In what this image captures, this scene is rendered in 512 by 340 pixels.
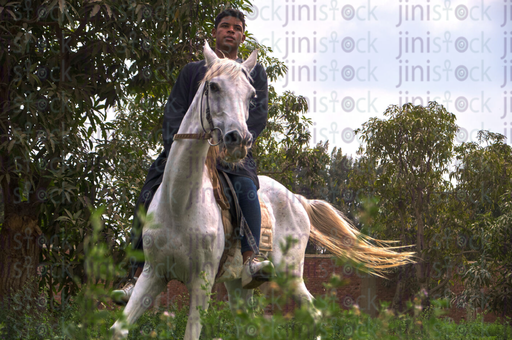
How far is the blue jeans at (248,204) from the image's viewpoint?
4.10 meters

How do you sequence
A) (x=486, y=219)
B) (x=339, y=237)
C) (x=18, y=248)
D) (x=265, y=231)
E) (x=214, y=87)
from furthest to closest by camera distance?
(x=486, y=219)
(x=18, y=248)
(x=339, y=237)
(x=265, y=231)
(x=214, y=87)

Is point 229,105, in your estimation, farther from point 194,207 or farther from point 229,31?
point 229,31

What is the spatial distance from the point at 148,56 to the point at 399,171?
11.5m

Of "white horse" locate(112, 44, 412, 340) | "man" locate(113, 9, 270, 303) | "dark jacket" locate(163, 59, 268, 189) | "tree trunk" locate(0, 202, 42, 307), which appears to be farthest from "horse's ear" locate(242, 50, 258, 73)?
"tree trunk" locate(0, 202, 42, 307)

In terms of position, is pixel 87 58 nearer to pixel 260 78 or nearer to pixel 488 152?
pixel 260 78

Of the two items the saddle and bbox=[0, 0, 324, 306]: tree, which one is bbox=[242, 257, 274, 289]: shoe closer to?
the saddle

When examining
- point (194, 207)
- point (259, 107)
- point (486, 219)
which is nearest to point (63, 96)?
point (259, 107)

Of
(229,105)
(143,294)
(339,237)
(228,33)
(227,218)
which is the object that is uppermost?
(228,33)

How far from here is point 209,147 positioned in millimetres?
3738

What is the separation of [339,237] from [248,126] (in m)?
2.12

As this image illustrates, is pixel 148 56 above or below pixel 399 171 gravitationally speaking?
above

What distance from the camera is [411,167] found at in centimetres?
1659

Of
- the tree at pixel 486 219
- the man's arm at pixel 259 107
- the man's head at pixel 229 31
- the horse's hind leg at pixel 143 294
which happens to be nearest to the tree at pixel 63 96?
the man's head at pixel 229 31

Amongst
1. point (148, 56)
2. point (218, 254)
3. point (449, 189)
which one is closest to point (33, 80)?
point (148, 56)
